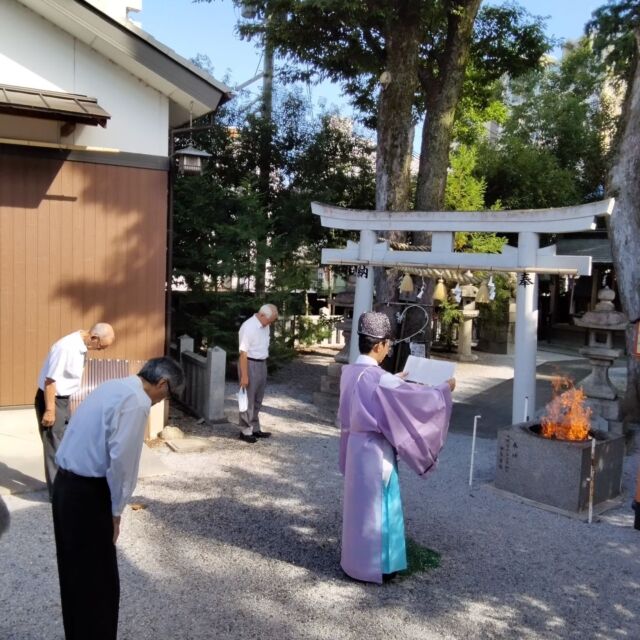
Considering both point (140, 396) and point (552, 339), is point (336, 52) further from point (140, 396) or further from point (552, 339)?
point (552, 339)

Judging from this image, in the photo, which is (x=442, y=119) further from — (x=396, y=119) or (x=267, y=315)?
(x=267, y=315)

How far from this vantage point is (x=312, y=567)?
4906 mm

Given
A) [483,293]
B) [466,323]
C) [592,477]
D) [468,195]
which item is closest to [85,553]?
[592,477]

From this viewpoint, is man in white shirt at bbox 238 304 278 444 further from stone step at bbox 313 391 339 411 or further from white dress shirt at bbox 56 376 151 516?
white dress shirt at bbox 56 376 151 516

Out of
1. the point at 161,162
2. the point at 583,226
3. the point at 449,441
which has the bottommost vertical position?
the point at 449,441

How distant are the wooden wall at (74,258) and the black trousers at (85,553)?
5.26 m

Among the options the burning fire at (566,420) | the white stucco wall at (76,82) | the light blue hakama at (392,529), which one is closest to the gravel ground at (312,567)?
the light blue hakama at (392,529)

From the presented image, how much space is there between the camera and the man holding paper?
14.9ft

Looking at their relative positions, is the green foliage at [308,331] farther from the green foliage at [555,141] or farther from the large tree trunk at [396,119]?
the green foliage at [555,141]

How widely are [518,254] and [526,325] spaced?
0.86 metres

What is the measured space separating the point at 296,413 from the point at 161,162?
4.31m

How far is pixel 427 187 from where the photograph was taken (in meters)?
12.2

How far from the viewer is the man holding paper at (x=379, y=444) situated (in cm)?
453

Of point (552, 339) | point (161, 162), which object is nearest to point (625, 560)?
point (161, 162)
